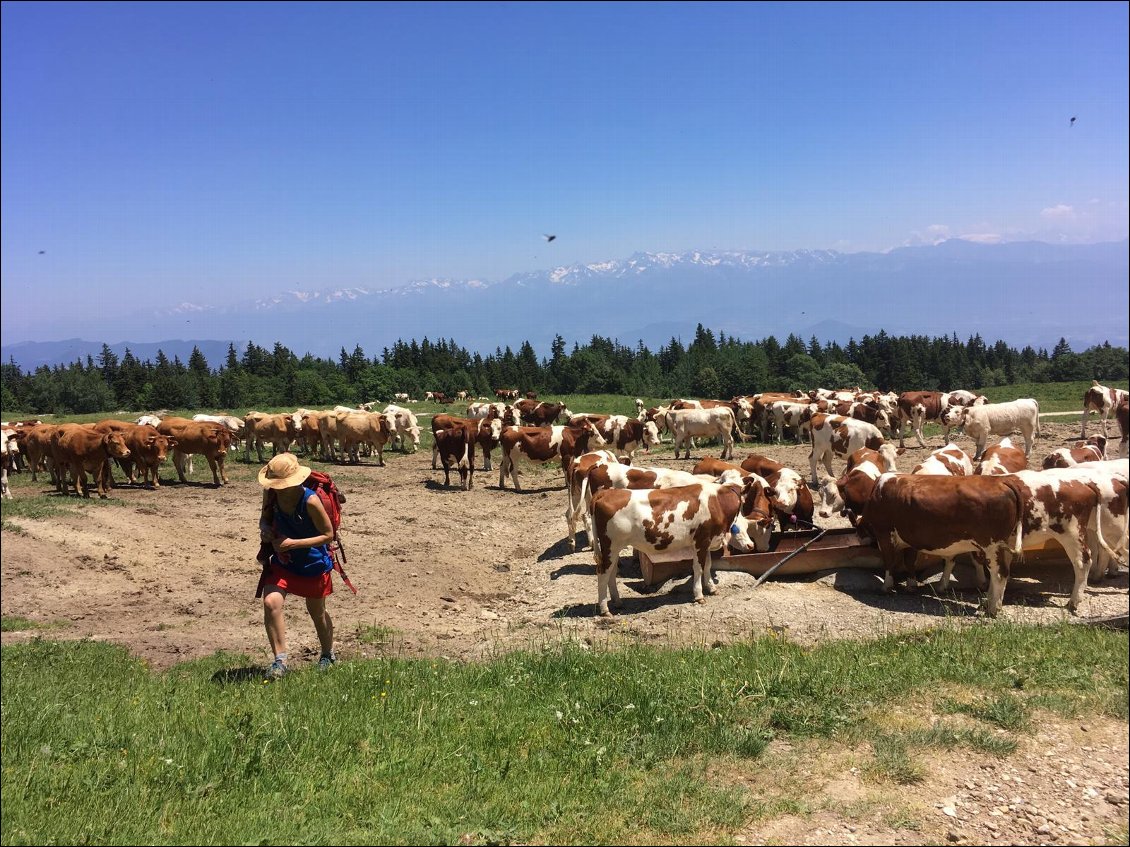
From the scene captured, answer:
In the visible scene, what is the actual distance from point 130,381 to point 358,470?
84741 mm

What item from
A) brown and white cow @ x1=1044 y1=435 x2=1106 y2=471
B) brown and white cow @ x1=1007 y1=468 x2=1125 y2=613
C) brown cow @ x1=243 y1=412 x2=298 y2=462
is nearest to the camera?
brown and white cow @ x1=1007 y1=468 x2=1125 y2=613

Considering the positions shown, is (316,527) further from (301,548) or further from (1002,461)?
(1002,461)

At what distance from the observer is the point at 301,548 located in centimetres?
798

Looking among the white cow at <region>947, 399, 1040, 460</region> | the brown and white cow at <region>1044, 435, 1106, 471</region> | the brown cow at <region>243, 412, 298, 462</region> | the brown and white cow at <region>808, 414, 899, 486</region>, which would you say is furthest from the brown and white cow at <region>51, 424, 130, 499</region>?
the white cow at <region>947, 399, 1040, 460</region>

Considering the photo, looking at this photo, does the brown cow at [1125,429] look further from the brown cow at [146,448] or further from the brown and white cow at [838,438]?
the brown cow at [146,448]

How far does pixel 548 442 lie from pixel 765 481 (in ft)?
30.8

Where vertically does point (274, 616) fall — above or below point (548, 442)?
below

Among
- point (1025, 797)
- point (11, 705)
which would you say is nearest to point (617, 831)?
point (1025, 797)

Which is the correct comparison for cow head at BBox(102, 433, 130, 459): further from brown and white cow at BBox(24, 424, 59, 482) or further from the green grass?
the green grass

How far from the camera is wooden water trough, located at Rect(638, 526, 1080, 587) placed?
12.0 meters

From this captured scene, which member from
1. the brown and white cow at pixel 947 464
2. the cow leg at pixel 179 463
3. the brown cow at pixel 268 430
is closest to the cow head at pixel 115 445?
the cow leg at pixel 179 463

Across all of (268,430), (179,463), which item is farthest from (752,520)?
(268,430)

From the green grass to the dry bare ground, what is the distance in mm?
350

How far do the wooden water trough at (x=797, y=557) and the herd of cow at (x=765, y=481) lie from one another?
0.37 meters
